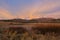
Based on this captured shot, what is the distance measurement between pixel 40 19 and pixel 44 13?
8 centimetres

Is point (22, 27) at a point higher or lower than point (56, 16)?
lower

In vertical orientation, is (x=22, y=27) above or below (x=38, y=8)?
below

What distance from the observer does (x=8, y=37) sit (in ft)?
4.53

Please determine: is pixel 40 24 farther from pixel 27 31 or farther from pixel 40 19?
pixel 27 31

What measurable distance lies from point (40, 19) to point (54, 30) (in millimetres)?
191

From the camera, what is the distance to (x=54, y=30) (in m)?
1.39

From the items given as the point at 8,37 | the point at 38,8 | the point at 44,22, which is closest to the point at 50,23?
the point at 44,22

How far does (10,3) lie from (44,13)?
1.29 ft

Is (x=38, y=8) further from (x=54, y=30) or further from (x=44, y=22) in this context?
(x=54, y=30)

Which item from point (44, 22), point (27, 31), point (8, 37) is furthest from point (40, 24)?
point (8, 37)

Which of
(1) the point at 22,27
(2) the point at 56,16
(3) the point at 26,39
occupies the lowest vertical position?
(3) the point at 26,39

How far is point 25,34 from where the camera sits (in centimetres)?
139

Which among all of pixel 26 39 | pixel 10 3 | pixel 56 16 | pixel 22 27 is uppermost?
pixel 10 3

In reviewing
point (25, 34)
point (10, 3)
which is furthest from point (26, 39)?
point (10, 3)
